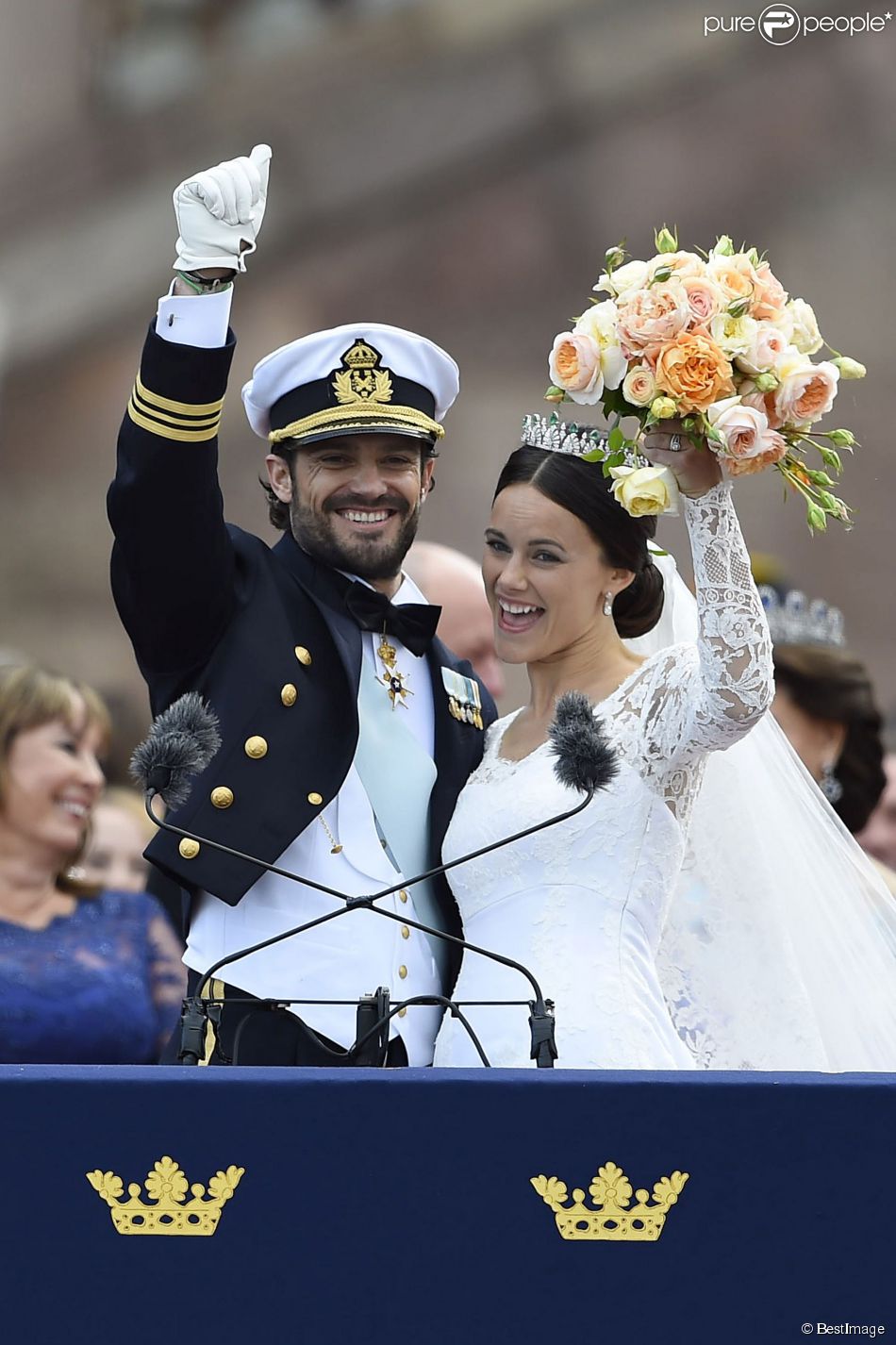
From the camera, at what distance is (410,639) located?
2963 millimetres

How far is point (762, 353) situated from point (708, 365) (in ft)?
0.30

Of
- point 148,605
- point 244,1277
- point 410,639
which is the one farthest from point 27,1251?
point 410,639

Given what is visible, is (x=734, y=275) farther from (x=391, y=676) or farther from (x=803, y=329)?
(x=391, y=676)

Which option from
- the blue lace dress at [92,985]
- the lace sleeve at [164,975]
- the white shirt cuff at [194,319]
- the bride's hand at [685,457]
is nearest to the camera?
the bride's hand at [685,457]

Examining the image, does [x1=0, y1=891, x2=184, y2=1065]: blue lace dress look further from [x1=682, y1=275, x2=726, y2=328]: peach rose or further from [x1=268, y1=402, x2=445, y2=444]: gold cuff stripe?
[x1=682, y1=275, x2=726, y2=328]: peach rose

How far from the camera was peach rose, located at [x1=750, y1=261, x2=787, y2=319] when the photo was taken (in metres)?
2.42

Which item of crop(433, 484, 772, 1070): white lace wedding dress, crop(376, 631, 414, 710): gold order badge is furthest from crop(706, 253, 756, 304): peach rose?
crop(376, 631, 414, 710): gold order badge

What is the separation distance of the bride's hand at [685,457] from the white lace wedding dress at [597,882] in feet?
Result: 0.87

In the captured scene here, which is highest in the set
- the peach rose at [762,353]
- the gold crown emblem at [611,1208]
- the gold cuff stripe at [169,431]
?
the gold cuff stripe at [169,431]

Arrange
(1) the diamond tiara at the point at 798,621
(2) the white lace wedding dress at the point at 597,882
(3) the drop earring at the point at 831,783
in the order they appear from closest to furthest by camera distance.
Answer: (2) the white lace wedding dress at the point at 597,882, (3) the drop earring at the point at 831,783, (1) the diamond tiara at the point at 798,621

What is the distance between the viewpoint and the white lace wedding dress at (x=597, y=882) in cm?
262

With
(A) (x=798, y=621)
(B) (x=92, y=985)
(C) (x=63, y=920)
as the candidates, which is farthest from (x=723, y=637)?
(A) (x=798, y=621)

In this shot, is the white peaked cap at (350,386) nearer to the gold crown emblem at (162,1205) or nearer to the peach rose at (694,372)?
the peach rose at (694,372)

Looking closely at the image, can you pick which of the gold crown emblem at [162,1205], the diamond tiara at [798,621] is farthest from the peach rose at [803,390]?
the diamond tiara at [798,621]
